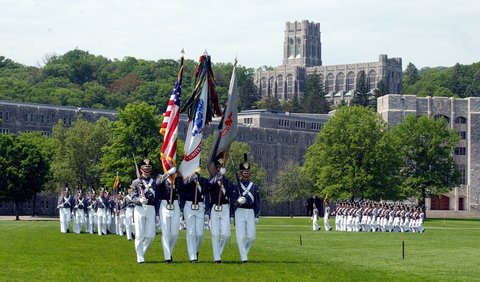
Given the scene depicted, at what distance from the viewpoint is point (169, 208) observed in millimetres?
33125

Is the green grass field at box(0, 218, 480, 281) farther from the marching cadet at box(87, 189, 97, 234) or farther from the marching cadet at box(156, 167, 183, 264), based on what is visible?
the marching cadet at box(87, 189, 97, 234)

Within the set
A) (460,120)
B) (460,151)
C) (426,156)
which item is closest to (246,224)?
(426,156)

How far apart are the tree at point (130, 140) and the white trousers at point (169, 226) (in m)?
65.1

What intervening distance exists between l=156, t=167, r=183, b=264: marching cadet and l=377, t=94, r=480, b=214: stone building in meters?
119

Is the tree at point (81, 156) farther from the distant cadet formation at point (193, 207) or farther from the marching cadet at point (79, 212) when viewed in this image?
the distant cadet formation at point (193, 207)

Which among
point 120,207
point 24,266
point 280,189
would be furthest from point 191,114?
point 280,189

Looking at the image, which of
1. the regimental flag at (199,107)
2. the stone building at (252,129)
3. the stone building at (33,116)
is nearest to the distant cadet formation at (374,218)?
the regimental flag at (199,107)

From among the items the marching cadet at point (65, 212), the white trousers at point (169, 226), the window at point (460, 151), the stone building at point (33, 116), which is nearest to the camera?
the white trousers at point (169, 226)

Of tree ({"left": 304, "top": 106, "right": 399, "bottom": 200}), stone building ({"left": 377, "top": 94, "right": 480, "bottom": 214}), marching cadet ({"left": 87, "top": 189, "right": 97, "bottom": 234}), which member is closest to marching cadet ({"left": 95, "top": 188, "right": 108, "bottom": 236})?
marching cadet ({"left": 87, "top": 189, "right": 97, "bottom": 234})

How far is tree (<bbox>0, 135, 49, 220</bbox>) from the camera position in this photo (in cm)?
10725

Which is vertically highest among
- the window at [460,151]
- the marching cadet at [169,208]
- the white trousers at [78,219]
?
the window at [460,151]

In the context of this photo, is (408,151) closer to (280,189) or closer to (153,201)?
(280,189)

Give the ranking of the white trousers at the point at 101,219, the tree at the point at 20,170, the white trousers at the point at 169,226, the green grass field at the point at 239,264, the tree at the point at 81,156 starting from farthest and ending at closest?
the tree at the point at 81,156, the tree at the point at 20,170, the white trousers at the point at 101,219, the white trousers at the point at 169,226, the green grass field at the point at 239,264

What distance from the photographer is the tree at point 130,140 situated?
325 ft
